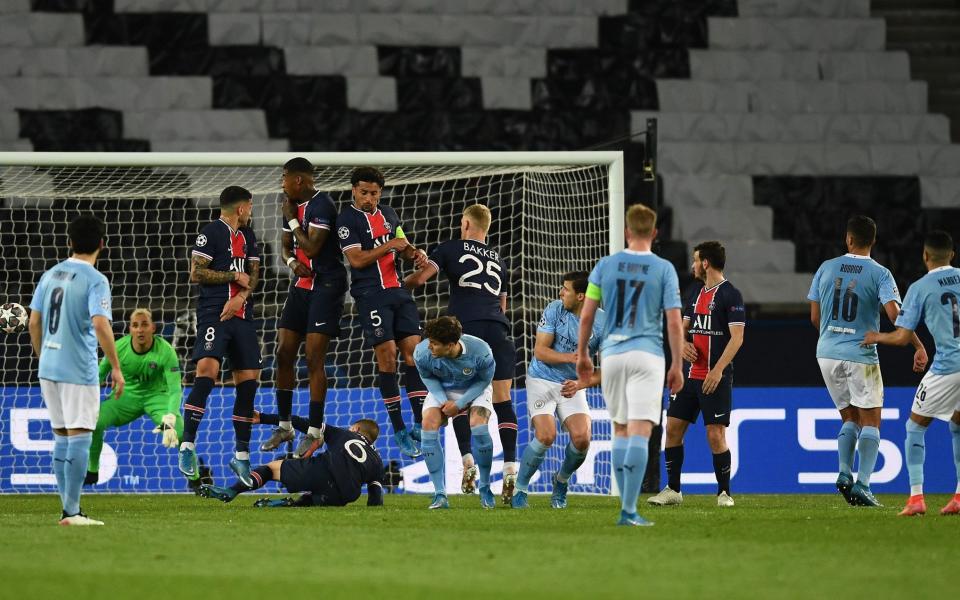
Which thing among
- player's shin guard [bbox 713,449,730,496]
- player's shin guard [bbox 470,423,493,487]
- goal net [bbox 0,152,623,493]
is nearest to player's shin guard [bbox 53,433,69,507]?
player's shin guard [bbox 470,423,493,487]

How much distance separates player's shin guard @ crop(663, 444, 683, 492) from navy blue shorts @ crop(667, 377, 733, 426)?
25cm

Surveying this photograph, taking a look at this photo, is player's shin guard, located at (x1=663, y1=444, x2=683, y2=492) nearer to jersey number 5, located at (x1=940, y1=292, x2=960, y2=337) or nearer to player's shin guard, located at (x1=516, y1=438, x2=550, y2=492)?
player's shin guard, located at (x1=516, y1=438, x2=550, y2=492)

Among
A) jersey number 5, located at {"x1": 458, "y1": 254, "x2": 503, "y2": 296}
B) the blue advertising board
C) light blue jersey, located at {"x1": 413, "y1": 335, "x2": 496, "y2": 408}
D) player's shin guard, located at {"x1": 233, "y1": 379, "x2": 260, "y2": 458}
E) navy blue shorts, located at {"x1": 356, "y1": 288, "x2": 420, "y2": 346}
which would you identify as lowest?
the blue advertising board

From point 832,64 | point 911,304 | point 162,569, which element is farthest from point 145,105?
point 162,569

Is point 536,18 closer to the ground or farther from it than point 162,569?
farther from it

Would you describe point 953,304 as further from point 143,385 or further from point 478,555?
point 143,385

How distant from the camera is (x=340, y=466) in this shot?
31.3 feet

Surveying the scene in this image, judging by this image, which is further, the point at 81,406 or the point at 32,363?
the point at 32,363

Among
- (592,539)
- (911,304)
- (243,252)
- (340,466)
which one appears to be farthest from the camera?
(243,252)

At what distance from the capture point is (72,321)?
304 inches

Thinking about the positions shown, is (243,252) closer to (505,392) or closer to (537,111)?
(505,392)

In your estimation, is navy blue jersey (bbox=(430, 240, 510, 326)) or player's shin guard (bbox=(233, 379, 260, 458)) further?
player's shin guard (bbox=(233, 379, 260, 458))

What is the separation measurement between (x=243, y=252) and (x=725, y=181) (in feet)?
26.0

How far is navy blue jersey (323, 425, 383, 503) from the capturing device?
956cm
